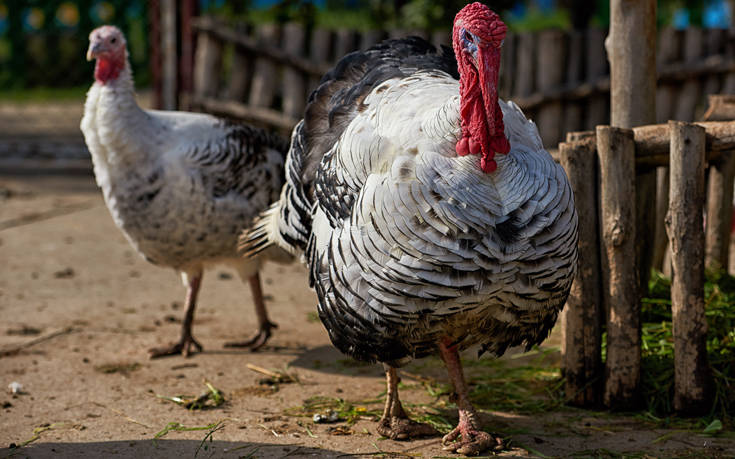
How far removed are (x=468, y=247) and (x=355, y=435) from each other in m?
1.23

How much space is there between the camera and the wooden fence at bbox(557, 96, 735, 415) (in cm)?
378

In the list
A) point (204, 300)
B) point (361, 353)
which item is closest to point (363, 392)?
point (361, 353)

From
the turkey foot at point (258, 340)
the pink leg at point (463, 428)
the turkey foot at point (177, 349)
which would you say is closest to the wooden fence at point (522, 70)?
the turkey foot at point (258, 340)

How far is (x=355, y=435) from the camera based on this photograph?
3805 millimetres

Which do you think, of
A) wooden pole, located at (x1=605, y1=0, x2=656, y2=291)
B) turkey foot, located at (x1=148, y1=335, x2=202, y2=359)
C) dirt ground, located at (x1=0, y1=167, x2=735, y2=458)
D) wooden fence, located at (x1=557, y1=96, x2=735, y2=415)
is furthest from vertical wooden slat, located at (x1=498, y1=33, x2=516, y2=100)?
turkey foot, located at (x1=148, y1=335, x2=202, y2=359)

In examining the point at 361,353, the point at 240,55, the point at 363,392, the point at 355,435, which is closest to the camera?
the point at 361,353

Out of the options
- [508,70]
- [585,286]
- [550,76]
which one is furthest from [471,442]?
[508,70]

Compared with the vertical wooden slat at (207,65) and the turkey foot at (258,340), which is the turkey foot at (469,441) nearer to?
the turkey foot at (258,340)

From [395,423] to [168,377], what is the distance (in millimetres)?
1499

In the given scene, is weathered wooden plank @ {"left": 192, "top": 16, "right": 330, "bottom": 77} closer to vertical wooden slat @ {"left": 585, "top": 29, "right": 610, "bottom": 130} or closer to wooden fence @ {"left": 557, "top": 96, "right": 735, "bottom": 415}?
Result: vertical wooden slat @ {"left": 585, "top": 29, "right": 610, "bottom": 130}

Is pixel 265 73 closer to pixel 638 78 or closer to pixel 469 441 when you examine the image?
pixel 638 78

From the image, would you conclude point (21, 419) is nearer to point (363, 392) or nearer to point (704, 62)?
point (363, 392)

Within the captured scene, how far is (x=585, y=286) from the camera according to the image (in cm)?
394

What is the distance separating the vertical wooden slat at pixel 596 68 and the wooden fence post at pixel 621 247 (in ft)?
13.4
